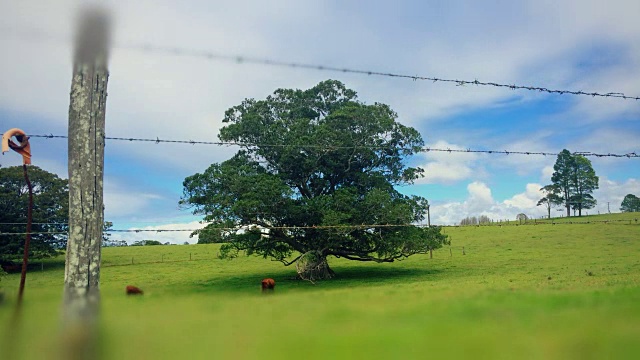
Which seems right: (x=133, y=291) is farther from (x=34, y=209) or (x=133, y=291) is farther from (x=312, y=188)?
(x=34, y=209)

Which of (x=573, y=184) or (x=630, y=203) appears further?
(x=630, y=203)

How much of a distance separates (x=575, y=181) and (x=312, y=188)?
65.8m

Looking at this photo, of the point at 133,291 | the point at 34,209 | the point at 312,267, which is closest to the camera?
the point at 133,291

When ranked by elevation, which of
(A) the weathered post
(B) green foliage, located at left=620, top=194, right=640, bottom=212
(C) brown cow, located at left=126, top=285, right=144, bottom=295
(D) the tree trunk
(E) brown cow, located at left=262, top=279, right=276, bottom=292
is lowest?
(D) the tree trunk

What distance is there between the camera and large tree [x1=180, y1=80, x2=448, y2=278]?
26219mm

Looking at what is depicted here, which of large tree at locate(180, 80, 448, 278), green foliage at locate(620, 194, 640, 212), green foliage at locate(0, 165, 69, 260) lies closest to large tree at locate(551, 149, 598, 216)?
green foliage at locate(620, 194, 640, 212)

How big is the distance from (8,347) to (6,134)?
8.23ft

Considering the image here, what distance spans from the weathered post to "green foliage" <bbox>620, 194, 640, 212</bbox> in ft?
408

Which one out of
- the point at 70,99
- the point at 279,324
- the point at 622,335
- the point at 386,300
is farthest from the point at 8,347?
the point at 622,335

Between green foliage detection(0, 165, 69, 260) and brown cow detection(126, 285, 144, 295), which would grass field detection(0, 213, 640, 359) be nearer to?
brown cow detection(126, 285, 144, 295)

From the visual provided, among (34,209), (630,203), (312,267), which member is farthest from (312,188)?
(630,203)

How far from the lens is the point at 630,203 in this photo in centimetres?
10725

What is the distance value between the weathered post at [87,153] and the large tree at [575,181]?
84.3 meters

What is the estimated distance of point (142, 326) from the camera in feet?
10.4
